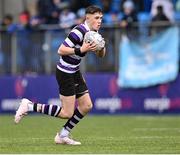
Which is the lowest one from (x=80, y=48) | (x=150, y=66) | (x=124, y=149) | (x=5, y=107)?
(x=5, y=107)

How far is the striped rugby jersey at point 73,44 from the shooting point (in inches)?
509

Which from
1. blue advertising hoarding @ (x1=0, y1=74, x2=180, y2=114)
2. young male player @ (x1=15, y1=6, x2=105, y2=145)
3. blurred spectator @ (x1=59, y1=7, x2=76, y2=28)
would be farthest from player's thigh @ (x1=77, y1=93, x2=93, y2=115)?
blurred spectator @ (x1=59, y1=7, x2=76, y2=28)

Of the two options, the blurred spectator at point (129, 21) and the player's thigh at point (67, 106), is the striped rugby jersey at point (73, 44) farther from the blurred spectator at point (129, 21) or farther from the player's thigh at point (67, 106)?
the blurred spectator at point (129, 21)

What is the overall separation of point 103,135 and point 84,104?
2389mm

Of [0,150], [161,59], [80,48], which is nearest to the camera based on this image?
[0,150]

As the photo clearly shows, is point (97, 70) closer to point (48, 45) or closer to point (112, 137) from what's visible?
point (48, 45)

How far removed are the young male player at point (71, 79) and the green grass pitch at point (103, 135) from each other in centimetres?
53

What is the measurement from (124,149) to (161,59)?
39.4ft

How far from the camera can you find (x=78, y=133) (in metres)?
16.3

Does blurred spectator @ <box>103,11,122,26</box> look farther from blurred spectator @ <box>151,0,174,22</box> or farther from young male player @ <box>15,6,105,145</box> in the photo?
young male player @ <box>15,6,105,145</box>

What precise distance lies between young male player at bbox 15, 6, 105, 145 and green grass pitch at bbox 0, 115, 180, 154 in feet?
1.74

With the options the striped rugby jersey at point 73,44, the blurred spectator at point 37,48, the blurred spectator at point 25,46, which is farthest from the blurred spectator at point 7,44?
the striped rugby jersey at point 73,44

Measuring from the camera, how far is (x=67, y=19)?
25078mm

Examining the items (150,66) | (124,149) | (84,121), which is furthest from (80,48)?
(150,66)
